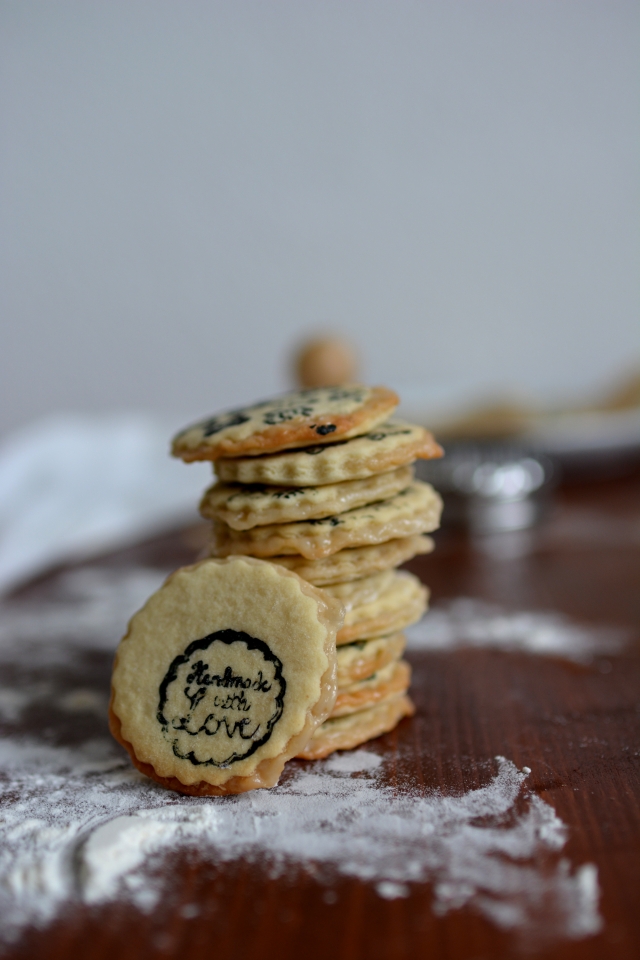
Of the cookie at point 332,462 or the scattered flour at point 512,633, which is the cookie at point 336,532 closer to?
the cookie at point 332,462

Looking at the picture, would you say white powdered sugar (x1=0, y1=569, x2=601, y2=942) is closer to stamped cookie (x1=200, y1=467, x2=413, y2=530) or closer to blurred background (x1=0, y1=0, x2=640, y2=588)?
stamped cookie (x1=200, y1=467, x2=413, y2=530)

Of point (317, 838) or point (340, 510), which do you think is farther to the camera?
point (340, 510)

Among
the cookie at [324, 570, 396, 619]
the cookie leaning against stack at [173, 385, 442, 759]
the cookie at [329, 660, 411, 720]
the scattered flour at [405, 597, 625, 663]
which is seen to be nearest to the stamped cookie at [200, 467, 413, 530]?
the cookie leaning against stack at [173, 385, 442, 759]

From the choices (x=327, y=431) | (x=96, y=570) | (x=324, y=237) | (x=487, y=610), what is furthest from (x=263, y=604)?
(x=324, y=237)

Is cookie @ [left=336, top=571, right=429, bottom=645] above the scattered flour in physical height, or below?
above

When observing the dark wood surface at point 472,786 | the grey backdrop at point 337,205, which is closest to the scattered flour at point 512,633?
the dark wood surface at point 472,786

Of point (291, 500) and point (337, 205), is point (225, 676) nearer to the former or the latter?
point (291, 500)

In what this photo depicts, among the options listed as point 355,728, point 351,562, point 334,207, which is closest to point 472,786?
point 355,728
